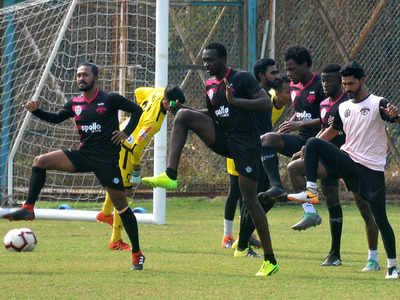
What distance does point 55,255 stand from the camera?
9758 mm

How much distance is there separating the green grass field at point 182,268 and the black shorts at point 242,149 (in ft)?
3.16

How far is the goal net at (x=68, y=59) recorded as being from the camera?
13977 millimetres

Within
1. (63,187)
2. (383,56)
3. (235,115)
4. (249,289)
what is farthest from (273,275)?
(383,56)

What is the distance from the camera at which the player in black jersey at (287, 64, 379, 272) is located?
8.75m

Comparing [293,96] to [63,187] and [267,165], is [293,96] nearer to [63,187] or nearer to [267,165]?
[267,165]

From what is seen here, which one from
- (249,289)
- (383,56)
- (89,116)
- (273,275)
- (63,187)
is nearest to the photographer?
(249,289)

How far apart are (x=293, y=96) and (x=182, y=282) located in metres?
2.94

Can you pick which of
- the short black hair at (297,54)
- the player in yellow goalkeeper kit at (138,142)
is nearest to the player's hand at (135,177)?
the player in yellow goalkeeper kit at (138,142)

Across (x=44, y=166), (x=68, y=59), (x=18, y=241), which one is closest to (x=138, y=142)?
(x=18, y=241)

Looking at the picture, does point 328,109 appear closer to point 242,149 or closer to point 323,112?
point 323,112

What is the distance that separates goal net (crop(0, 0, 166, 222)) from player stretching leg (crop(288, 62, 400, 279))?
5.60 metres

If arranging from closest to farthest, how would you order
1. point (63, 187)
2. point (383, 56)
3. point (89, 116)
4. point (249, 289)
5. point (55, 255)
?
point (249, 289) < point (89, 116) < point (55, 255) < point (63, 187) < point (383, 56)

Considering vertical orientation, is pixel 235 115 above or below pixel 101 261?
above

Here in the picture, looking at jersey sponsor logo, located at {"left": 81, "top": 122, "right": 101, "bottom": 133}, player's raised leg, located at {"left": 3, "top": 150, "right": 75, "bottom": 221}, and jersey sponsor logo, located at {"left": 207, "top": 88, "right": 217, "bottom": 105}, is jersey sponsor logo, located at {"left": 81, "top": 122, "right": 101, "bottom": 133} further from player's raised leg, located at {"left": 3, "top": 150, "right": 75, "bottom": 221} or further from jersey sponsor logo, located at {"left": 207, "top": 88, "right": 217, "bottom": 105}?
jersey sponsor logo, located at {"left": 207, "top": 88, "right": 217, "bottom": 105}
